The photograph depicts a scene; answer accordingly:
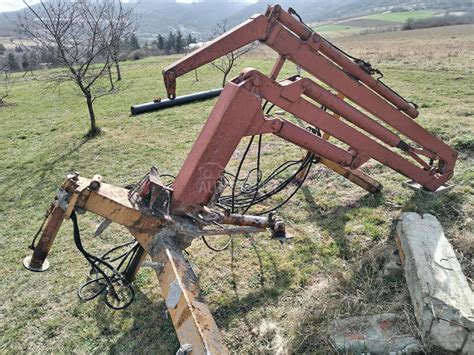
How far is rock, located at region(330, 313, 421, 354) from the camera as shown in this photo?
10.1 ft

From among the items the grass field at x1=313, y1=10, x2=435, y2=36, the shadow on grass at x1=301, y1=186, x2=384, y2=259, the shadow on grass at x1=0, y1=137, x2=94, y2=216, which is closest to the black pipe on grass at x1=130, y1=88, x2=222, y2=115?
the shadow on grass at x1=0, y1=137, x2=94, y2=216

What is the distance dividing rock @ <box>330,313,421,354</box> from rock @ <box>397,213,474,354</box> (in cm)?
17

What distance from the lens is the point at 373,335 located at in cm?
318

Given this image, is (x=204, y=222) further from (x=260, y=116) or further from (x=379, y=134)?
(x=379, y=134)

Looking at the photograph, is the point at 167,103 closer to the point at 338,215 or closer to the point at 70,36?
the point at 70,36

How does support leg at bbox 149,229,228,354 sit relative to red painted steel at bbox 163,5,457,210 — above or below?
below

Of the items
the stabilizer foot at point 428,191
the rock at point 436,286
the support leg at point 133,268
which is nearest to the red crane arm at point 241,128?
the support leg at point 133,268

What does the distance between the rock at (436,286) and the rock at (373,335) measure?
17 centimetres

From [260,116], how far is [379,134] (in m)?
1.57

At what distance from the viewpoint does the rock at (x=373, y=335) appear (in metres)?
3.08

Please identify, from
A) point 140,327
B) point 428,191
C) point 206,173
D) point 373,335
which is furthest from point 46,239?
point 428,191

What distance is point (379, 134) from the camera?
408cm

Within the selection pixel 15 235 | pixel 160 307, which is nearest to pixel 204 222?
pixel 160 307

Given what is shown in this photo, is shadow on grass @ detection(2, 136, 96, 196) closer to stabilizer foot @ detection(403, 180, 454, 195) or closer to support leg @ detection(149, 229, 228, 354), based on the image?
support leg @ detection(149, 229, 228, 354)
